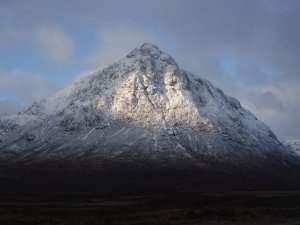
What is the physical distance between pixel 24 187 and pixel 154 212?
77.3 meters

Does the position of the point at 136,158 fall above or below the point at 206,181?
above

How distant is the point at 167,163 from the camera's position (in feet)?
600

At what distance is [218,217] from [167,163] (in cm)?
12454

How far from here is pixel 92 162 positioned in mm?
181375

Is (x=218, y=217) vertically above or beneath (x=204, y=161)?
beneath

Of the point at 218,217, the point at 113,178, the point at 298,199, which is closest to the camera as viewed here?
the point at 218,217

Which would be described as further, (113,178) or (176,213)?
(113,178)

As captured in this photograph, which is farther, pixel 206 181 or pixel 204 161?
pixel 204 161

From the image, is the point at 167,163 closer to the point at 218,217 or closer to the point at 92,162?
the point at 92,162

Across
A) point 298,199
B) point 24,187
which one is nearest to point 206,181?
point 24,187

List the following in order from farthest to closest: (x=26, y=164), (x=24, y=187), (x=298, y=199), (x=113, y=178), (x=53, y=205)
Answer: (x=26, y=164) → (x=113, y=178) → (x=24, y=187) → (x=298, y=199) → (x=53, y=205)

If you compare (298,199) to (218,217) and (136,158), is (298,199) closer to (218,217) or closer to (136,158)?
(218,217)

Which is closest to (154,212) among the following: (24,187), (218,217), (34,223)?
(218,217)

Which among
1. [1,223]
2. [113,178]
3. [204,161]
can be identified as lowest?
[1,223]
